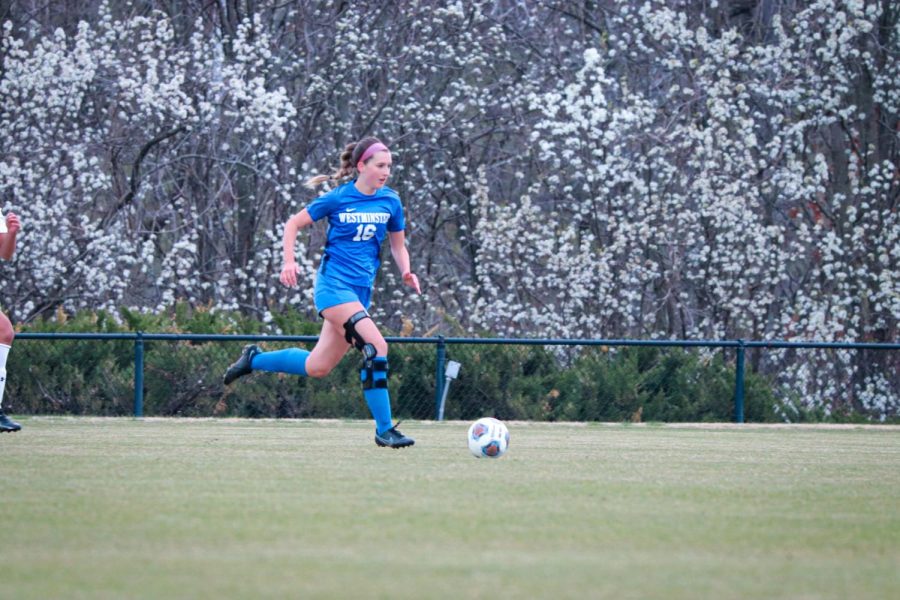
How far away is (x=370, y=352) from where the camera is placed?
9.73 metres

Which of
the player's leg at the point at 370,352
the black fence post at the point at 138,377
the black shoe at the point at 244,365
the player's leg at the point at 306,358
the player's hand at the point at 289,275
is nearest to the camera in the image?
the player's hand at the point at 289,275

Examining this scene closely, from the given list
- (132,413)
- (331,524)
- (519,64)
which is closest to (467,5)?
(519,64)

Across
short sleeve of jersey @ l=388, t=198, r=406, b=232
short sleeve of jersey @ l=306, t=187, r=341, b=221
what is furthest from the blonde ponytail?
short sleeve of jersey @ l=388, t=198, r=406, b=232

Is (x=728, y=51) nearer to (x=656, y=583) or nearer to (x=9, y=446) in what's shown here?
(x=9, y=446)

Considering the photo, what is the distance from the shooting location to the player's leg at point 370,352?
9.75 m

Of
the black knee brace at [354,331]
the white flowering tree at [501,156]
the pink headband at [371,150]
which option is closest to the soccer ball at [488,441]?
the black knee brace at [354,331]

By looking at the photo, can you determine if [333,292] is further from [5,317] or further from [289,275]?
[5,317]

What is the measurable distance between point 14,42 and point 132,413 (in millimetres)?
7629

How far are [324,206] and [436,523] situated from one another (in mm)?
4411

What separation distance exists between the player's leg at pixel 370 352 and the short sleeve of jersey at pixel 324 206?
0.68m

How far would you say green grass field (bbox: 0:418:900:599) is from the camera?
4605 millimetres

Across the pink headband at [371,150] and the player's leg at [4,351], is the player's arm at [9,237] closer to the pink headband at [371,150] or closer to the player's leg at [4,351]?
the player's leg at [4,351]

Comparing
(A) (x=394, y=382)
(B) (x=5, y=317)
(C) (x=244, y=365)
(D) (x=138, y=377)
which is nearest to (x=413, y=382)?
(A) (x=394, y=382)

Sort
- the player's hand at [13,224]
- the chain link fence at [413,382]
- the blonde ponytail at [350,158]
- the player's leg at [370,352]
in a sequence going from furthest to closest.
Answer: the chain link fence at [413,382] → the player's hand at [13,224] → the blonde ponytail at [350,158] → the player's leg at [370,352]
